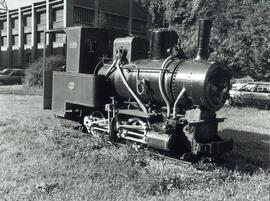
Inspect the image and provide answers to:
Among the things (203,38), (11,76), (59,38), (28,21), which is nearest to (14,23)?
(28,21)

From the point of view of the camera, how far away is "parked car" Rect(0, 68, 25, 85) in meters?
30.3

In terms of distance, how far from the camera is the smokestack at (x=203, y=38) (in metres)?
7.39

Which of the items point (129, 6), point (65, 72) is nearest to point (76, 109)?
point (65, 72)

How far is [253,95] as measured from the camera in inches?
728

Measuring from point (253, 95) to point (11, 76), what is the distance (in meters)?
20.2

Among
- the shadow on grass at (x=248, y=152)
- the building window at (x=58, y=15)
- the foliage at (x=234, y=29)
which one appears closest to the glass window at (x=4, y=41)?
the building window at (x=58, y=15)

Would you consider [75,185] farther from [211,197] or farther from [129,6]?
[129,6]

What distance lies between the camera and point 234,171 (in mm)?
6738

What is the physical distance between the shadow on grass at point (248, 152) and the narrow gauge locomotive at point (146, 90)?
19.1 inches

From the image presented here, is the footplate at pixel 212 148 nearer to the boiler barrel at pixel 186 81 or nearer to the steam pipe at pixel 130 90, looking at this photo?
the boiler barrel at pixel 186 81

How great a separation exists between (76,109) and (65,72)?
1033 mm

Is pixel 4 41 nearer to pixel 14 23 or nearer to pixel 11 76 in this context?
pixel 14 23

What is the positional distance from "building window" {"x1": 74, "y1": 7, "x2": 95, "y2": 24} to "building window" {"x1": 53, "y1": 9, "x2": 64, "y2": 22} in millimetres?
1397

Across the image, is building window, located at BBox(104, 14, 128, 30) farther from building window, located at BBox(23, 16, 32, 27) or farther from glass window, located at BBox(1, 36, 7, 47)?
glass window, located at BBox(1, 36, 7, 47)
